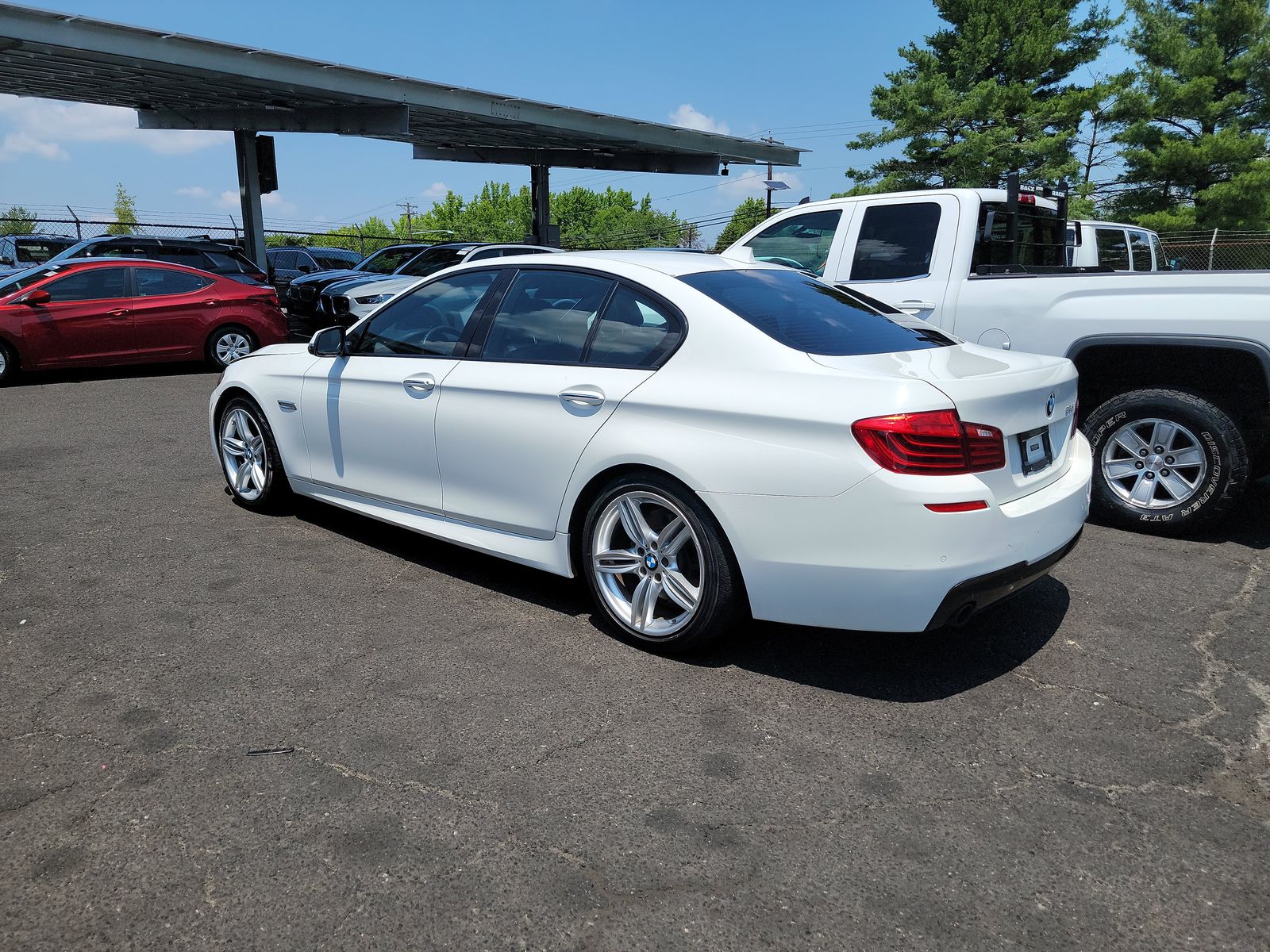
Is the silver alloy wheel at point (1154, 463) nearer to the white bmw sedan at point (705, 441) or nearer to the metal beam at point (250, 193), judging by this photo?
the white bmw sedan at point (705, 441)

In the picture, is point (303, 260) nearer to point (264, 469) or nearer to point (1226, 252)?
point (264, 469)

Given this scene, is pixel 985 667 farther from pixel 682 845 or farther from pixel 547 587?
pixel 547 587

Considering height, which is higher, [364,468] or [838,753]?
[364,468]

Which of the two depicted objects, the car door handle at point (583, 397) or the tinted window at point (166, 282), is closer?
the car door handle at point (583, 397)

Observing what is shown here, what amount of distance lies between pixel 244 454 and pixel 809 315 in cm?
368

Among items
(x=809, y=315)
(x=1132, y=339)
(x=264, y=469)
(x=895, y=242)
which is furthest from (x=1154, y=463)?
(x=264, y=469)

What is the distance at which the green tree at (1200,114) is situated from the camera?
110ft

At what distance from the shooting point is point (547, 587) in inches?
184

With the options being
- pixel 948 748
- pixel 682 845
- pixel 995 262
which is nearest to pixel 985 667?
pixel 948 748

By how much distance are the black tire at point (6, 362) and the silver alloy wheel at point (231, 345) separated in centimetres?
231

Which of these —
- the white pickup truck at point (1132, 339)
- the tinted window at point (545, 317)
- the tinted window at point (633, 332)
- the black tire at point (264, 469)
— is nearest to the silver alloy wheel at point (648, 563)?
the tinted window at point (633, 332)

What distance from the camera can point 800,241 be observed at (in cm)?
752

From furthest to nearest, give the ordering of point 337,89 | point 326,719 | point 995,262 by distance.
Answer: point 337,89
point 995,262
point 326,719

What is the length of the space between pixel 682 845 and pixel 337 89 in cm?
2240
